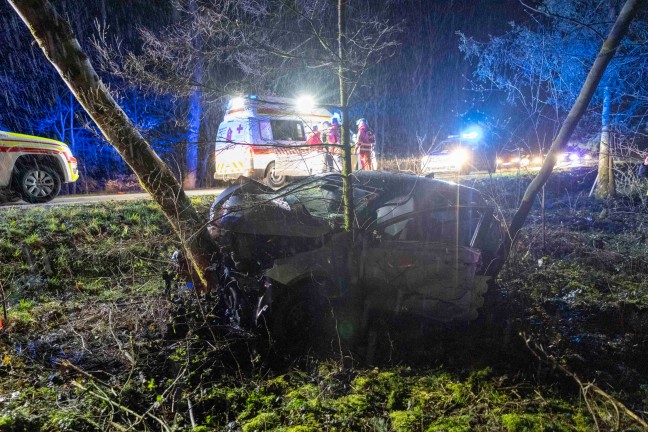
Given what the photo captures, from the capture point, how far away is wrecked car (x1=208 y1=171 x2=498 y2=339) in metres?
3.69

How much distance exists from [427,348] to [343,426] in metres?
1.44

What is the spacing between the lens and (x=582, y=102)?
4.93 metres

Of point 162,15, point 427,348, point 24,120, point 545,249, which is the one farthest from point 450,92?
point 427,348

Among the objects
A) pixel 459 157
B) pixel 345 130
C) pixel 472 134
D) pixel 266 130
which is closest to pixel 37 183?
pixel 266 130

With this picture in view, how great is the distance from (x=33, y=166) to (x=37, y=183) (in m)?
0.45

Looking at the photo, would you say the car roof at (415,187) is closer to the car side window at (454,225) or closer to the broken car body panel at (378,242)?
Answer: the broken car body panel at (378,242)

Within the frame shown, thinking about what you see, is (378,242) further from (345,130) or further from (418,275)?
A: (345,130)

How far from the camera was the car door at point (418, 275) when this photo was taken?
3721mm

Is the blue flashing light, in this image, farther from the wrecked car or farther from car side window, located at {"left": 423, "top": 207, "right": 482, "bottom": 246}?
the wrecked car

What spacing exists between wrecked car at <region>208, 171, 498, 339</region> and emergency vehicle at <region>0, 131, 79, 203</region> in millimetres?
4703

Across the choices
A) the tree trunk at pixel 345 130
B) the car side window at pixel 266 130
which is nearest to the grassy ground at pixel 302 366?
the tree trunk at pixel 345 130

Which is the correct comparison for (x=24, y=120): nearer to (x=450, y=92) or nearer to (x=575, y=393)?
(x=575, y=393)

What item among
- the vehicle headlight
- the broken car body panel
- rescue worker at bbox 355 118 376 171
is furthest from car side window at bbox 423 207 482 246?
the vehicle headlight

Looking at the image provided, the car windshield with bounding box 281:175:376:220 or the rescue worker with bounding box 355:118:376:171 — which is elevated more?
the rescue worker with bounding box 355:118:376:171
